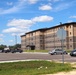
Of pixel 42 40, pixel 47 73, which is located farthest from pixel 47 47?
pixel 47 73

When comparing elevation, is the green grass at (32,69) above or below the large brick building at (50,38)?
below

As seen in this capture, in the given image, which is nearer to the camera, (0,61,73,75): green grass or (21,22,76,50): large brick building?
(0,61,73,75): green grass

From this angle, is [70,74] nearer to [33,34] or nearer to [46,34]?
[46,34]

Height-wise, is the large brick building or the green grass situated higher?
the large brick building

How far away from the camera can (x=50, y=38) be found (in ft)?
494

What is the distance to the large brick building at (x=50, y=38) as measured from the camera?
122150 millimetres

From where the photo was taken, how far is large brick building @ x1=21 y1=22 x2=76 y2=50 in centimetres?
12215

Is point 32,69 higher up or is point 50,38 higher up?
point 50,38

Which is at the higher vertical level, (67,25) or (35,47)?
(67,25)

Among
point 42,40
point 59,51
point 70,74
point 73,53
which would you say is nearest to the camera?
point 70,74

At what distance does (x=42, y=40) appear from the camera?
160m

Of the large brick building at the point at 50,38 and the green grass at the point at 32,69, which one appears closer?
the green grass at the point at 32,69

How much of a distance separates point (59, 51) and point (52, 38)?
84704 millimetres

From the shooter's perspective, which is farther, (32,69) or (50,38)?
(50,38)
